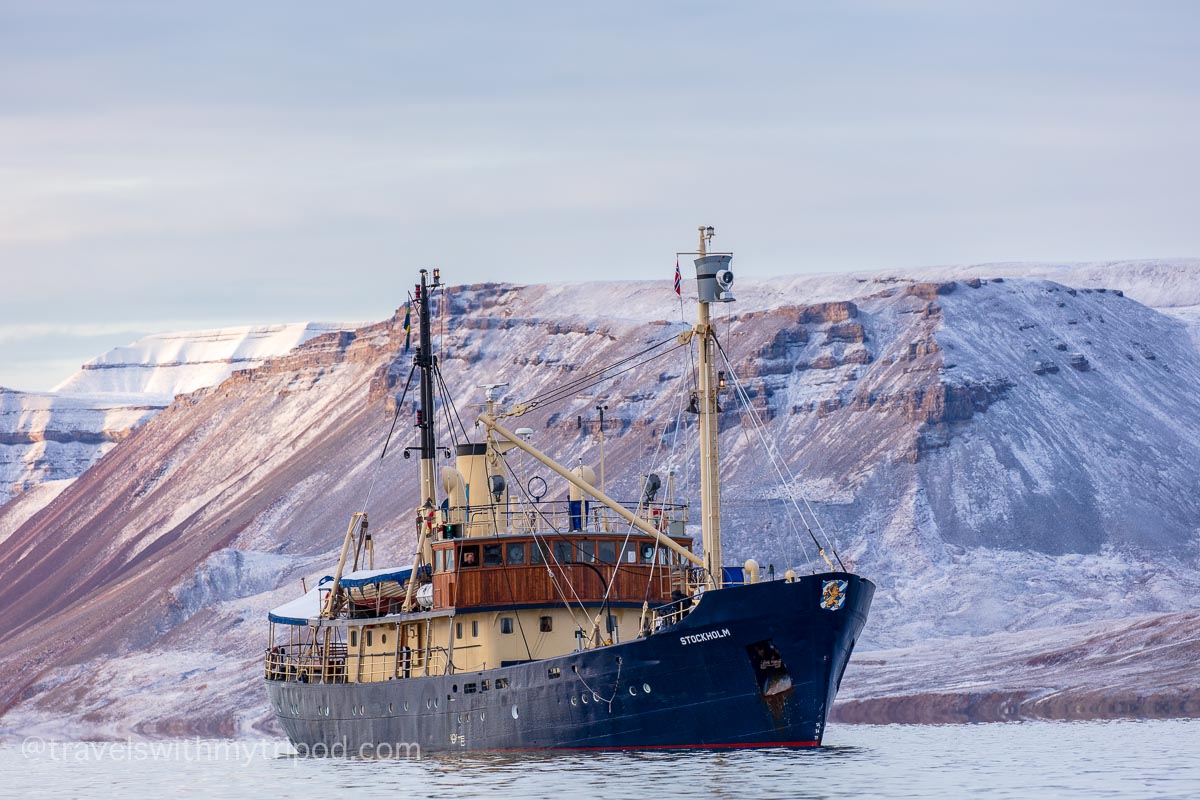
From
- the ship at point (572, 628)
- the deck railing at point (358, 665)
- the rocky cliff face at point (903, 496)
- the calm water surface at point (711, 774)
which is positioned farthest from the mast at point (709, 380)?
the rocky cliff face at point (903, 496)

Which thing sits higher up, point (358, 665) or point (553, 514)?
point (553, 514)

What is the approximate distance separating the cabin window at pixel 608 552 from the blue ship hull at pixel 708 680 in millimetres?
4644

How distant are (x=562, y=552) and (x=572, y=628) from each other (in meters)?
2.37

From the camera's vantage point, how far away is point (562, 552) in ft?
199

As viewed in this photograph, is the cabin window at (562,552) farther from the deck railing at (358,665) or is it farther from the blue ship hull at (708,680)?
the deck railing at (358,665)

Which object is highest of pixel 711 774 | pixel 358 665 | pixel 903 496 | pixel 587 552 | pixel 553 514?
pixel 903 496

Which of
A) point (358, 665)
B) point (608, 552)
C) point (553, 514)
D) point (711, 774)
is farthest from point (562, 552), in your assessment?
point (711, 774)

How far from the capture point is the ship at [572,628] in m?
55.4

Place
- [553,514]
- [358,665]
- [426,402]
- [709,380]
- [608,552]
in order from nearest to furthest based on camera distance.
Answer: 1. [709,380]
2. [608,552]
3. [553,514]
4. [358,665]
5. [426,402]

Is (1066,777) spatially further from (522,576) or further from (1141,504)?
(1141,504)

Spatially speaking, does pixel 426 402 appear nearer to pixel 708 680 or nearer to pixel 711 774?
pixel 708 680

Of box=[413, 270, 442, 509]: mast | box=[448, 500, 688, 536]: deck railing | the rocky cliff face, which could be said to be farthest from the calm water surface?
the rocky cliff face

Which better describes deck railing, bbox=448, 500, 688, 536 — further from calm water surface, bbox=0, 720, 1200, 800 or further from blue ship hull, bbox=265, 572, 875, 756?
calm water surface, bbox=0, 720, 1200, 800

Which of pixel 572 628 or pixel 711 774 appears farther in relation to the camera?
pixel 572 628
